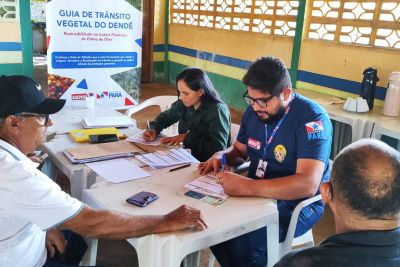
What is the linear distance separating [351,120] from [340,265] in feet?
7.70

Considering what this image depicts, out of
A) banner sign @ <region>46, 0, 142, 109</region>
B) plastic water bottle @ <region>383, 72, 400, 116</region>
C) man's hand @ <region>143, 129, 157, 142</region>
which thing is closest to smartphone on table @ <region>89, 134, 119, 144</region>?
man's hand @ <region>143, 129, 157, 142</region>

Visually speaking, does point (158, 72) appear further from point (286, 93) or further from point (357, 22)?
point (286, 93)

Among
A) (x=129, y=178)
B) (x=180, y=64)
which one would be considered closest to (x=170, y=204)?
(x=129, y=178)

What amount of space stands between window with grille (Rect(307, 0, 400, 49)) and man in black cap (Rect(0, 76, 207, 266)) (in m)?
3.09

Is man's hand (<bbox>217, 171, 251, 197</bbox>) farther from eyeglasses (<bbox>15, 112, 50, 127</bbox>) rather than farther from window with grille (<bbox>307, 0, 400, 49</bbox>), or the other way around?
window with grille (<bbox>307, 0, 400, 49</bbox>)

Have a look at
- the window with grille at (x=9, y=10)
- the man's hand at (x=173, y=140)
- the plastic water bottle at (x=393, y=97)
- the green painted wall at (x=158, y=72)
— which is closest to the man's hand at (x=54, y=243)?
the man's hand at (x=173, y=140)

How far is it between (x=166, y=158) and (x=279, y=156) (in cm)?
55

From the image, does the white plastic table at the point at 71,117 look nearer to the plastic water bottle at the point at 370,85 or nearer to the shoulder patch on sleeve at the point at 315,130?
the shoulder patch on sleeve at the point at 315,130

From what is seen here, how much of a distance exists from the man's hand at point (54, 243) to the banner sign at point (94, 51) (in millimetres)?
1956

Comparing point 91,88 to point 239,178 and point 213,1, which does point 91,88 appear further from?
point 213,1

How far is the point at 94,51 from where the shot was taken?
352 cm

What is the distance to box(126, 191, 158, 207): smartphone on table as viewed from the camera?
1.42 metres

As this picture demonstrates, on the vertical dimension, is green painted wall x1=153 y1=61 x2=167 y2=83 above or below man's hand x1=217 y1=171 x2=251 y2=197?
below

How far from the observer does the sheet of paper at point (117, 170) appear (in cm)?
167
